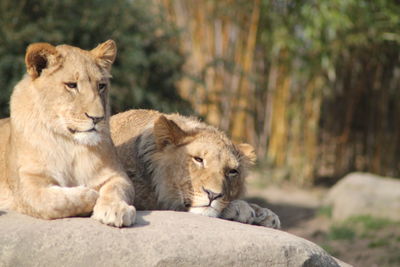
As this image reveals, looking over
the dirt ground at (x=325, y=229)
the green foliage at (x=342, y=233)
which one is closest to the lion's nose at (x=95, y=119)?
the dirt ground at (x=325, y=229)

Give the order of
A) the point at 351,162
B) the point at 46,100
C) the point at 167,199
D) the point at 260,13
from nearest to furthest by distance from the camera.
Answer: the point at 46,100
the point at 167,199
the point at 260,13
the point at 351,162

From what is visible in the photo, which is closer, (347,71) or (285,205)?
(285,205)

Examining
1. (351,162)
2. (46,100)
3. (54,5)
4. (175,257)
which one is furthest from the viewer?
(351,162)

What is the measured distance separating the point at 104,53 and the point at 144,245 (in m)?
1.27

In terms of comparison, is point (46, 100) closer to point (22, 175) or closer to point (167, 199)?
point (22, 175)

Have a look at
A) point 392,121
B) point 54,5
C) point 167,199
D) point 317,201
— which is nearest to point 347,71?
point 392,121

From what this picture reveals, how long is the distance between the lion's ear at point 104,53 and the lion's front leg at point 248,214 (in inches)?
47.5

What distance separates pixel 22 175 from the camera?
13.5ft

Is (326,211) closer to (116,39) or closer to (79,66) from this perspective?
(116,39)

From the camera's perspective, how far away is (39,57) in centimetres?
412

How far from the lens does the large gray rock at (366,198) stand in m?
10.0

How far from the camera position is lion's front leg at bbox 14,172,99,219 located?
3.96 meters

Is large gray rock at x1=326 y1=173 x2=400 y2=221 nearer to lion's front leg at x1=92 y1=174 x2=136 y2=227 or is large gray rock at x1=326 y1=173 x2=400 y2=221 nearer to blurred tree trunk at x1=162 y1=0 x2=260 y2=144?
blurred tree trunk at x1=162 y1=0 x2=260 y2=144

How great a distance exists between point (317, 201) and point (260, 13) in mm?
3463
